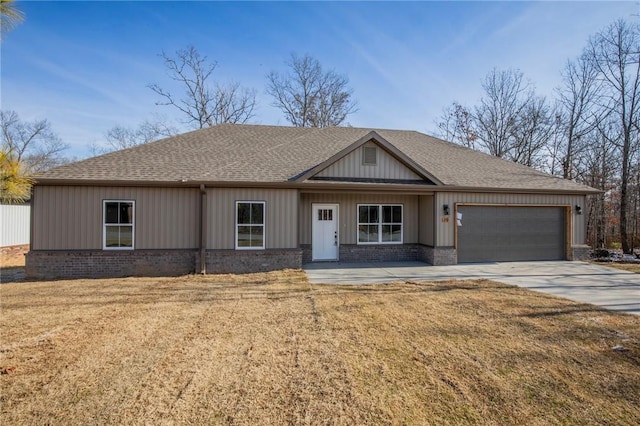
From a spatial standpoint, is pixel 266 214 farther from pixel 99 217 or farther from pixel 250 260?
pixel 99 217

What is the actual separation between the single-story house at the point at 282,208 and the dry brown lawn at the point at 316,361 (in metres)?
3.29

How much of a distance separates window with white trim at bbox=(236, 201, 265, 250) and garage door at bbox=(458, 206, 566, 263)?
7.25 meters

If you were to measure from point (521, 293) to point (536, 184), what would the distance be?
22.8 ft

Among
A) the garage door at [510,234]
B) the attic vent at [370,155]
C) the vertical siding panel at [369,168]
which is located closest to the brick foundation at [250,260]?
the vertical siding panel at [369,168]

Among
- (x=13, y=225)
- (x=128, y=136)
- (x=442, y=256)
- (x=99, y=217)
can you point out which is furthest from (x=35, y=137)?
(x=442, y=256)

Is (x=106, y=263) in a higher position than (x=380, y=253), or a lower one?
lower

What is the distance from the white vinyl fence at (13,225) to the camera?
1387 centimetres

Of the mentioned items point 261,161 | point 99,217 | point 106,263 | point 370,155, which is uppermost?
point 370,155

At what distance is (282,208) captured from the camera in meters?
10.8

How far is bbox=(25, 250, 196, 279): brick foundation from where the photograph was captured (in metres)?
9.79

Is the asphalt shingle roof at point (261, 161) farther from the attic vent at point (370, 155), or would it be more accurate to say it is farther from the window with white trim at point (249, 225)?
the attic vent at point (370, 155)

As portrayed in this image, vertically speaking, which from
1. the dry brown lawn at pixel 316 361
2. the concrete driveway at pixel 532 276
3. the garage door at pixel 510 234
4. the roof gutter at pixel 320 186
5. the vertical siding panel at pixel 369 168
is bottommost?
the dry brown lawn at pixel 316 361

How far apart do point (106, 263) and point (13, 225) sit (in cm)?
828

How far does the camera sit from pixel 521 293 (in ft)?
25.4
